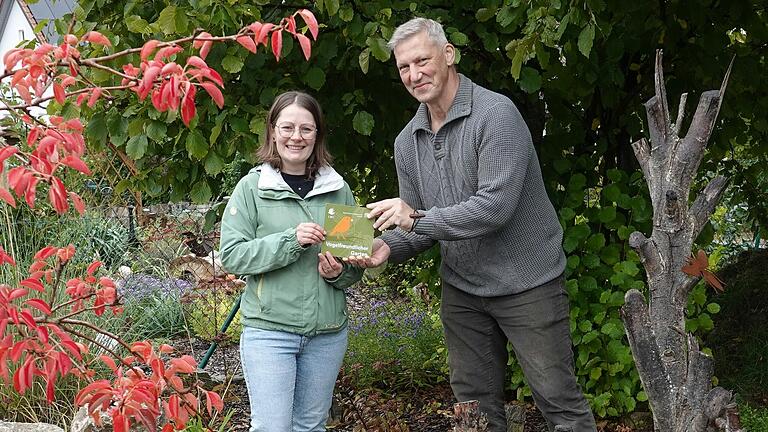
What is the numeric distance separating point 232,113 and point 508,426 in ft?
5.82

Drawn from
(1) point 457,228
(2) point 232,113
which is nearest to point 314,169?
(1) point 457,228

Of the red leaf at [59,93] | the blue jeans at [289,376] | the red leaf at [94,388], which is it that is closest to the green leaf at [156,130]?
the blue jeans at [289,376]

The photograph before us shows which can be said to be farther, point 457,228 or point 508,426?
point 508,426

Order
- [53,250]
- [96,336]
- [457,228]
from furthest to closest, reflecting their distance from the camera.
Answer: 1. [96,336]
2. [457,228]
3. [53,250]

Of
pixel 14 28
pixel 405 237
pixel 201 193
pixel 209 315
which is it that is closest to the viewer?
pixel 405 237

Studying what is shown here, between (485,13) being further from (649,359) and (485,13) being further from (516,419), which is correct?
(649,359)

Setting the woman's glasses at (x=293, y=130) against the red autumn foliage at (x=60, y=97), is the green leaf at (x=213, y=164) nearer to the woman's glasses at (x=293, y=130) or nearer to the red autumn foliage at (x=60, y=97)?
the woman's glasses at (x=293, y=130)

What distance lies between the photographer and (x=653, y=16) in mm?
4492

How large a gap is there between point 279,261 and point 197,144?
3.33 ft

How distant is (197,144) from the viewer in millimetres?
3779

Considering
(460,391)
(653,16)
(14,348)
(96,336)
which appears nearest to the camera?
(14,348)

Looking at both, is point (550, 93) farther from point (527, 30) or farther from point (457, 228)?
point (457, 228)

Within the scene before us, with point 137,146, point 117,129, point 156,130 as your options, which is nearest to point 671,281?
point 156,130

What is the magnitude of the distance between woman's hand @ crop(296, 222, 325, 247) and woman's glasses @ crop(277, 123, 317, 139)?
0.33 m
